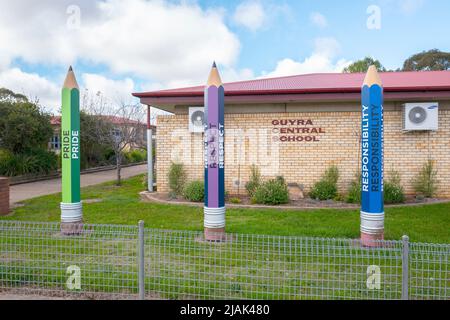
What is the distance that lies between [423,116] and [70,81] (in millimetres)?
9265

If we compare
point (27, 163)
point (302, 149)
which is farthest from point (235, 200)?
point (27, 163)

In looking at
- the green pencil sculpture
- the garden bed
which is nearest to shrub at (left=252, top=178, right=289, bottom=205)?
the garden bed

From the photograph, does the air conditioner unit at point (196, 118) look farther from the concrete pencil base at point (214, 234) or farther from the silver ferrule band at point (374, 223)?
the silver ferrule band at point (374, 223)

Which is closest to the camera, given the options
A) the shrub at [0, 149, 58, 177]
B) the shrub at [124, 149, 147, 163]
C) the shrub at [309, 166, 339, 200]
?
the shrub at [309, 166, 339, 200]

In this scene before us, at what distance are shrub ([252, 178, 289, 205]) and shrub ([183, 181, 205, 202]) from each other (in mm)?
1478

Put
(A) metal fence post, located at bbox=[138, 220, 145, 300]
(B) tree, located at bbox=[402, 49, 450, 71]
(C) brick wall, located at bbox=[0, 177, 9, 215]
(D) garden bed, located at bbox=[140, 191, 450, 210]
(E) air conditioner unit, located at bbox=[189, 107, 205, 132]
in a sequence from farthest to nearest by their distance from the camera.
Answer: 1. (B) tree, located at bbox=[402, 49, 450, 71]
2. (E) air conditioner unit, located at bbox=[189, 107, 205, 132]
3. (D) garden bed, located at bbox=[140, 191, 450, 210]
4. (C) brick wall, located at bbox=[0, 177, 9, 215]
5. (A) metal fence post, located at bbox=[138, 220, 145, 300]

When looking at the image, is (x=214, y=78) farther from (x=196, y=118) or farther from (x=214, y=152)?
(x=196, y=118)

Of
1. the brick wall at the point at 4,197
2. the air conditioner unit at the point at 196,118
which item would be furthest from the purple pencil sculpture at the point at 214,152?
the brick wall at the point at 4,197

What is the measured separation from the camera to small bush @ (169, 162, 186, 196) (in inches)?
433

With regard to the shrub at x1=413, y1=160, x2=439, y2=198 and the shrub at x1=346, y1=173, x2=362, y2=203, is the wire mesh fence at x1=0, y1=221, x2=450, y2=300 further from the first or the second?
the shrub at x1=413, y1=160, x2=439, y2=198

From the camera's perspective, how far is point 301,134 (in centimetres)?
1091

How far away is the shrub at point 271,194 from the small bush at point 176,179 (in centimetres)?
249
